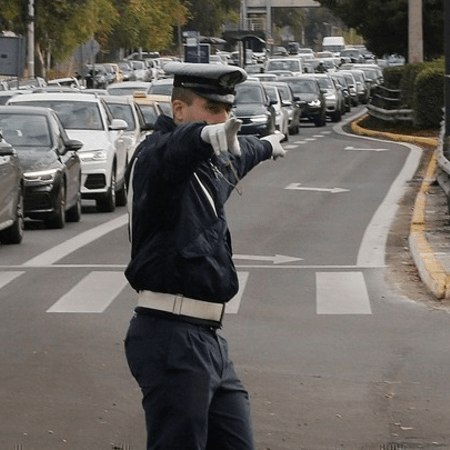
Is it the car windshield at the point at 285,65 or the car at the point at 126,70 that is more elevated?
the car windshield at the point at 285,65

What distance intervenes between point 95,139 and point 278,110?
71.0 feet

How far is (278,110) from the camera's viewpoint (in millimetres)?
46188

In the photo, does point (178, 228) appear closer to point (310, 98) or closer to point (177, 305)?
point (177, 305)

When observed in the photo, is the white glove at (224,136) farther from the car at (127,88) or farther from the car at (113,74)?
the car at (113,74)

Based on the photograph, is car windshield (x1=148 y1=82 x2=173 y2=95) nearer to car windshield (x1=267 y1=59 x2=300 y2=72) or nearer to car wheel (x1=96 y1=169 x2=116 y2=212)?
car wheel (x1=96 y1=169 x2=116 y2=212)

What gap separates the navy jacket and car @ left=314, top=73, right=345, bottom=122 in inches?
2111

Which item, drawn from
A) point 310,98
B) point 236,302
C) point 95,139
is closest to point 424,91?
point 310,98

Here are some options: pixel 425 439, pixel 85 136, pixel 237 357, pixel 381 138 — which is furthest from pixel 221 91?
pixel 381 138

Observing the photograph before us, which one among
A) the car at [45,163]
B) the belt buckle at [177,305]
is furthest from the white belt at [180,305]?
the car at [45,163]

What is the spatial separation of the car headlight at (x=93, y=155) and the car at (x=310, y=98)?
101 feet

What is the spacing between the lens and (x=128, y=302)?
1374 cm

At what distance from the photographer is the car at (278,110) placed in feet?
150

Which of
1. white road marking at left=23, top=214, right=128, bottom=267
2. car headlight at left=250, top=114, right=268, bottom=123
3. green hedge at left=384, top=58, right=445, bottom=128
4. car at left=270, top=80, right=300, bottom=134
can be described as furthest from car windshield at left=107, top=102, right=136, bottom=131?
car at left=270, top=80, right=300, bottom=134

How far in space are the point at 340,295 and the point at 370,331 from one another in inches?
84.3
